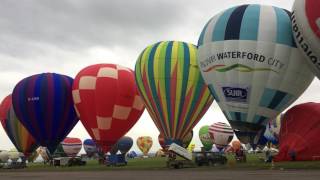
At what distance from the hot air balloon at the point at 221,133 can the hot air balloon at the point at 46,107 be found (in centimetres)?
→ 3024

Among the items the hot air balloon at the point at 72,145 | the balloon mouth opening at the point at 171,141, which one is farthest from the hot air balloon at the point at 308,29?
the hot air balloon at the point at 72,145

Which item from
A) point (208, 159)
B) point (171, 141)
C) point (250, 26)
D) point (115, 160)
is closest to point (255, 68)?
point (250, 26)

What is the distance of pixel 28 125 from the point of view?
151 ft

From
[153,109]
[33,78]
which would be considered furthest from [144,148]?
[153,109]

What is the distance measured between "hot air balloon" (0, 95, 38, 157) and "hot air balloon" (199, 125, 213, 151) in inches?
1463

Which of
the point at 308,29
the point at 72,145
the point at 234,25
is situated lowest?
the point at 72,145

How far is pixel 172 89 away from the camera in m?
39.0

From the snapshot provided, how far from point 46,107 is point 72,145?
41.6 m

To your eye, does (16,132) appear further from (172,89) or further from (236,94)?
(236,94)

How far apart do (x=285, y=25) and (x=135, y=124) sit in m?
20.9

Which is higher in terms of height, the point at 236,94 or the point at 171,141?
the point at 236,94

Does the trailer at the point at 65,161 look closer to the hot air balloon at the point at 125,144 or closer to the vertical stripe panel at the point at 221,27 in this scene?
the vertical stripe panel at the point at 221,27
